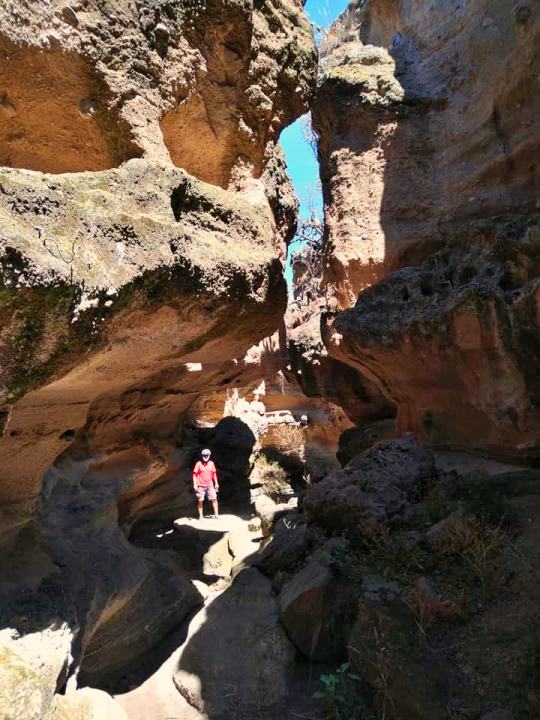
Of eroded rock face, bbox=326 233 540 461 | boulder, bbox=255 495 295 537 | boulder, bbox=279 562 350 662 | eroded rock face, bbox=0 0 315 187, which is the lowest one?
boulder, bbox=255 495 295 537

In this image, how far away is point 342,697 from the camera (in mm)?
3693

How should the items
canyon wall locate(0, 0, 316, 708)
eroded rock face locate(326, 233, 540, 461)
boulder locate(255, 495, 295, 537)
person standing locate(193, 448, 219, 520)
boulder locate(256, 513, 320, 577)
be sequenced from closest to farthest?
canyon wall locate(0, 0, 316, 708), boulder locate(256, 513, 320, 577), eroded rock face locate(326, 233, 540, 461), boulder locate(255, 495, 295, 537), person standing locate(193, 448, 219, 520)

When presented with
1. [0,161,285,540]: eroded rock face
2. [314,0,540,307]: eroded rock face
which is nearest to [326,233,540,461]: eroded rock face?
[314,0,540,307]: eroded rock face

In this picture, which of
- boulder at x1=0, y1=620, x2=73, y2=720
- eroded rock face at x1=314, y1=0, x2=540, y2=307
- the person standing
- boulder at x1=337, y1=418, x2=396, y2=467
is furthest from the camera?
boulder at x1=337, y1=418, x2=396, y2=467

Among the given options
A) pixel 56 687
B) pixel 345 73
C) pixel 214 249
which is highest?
pixel 345 73

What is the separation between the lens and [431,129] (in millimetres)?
9070

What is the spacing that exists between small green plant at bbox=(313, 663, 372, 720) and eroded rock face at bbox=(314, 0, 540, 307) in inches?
271

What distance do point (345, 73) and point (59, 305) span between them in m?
9.70

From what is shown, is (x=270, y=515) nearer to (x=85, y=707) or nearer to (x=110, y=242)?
(x=85, y=707)

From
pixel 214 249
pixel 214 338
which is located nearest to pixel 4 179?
pixel 214 249

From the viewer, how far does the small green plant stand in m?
3.56

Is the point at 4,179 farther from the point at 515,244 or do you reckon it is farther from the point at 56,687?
the point at 515,244

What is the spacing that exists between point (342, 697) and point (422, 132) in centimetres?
917

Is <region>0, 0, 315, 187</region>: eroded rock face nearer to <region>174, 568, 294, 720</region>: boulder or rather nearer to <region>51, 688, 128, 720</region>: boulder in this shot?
<region>51, 688, 128, 720</region>: boulder
